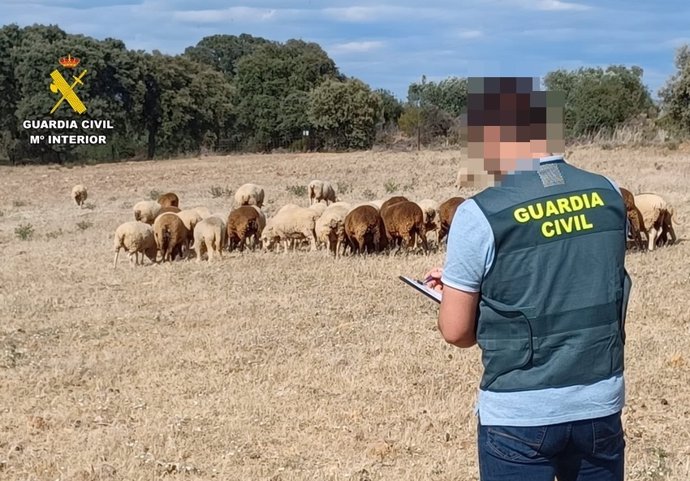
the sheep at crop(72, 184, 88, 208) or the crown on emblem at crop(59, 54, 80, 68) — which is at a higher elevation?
the crown on emblem at crop(59, 54, 80, 68)

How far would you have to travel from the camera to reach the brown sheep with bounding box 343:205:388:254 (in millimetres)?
15531

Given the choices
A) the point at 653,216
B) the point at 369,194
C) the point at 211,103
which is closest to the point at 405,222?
the point at 653,216

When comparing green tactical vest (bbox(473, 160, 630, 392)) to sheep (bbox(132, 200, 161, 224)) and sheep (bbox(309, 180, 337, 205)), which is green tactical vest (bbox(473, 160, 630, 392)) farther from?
sheep (bbox(309, 180, 337, 205))

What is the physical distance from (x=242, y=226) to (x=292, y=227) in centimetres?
96

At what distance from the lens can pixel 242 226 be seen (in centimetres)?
1688

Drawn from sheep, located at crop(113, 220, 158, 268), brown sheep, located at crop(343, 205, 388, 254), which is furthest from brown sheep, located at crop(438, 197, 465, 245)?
sheep, located at crop(113, 220, 158, 268)

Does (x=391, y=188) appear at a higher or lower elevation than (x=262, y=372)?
higher

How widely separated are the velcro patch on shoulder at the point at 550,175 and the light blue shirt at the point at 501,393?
0.03m

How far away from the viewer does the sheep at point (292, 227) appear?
17000mm

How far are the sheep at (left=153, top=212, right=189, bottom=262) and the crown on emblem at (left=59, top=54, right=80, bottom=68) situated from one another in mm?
42019

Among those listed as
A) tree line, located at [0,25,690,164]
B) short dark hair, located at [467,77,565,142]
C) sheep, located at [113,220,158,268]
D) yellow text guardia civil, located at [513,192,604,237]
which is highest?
tree line, located at [0,25,690,164]

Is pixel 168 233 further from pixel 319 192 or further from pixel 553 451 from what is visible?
pixel 553 451

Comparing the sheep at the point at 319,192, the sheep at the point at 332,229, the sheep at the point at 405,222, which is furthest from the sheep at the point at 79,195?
the sheep at the point at 405,222

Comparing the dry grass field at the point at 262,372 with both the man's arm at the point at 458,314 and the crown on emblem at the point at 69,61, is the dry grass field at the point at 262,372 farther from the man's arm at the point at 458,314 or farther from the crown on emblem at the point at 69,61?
the crown on emblem at the point at 69,61
